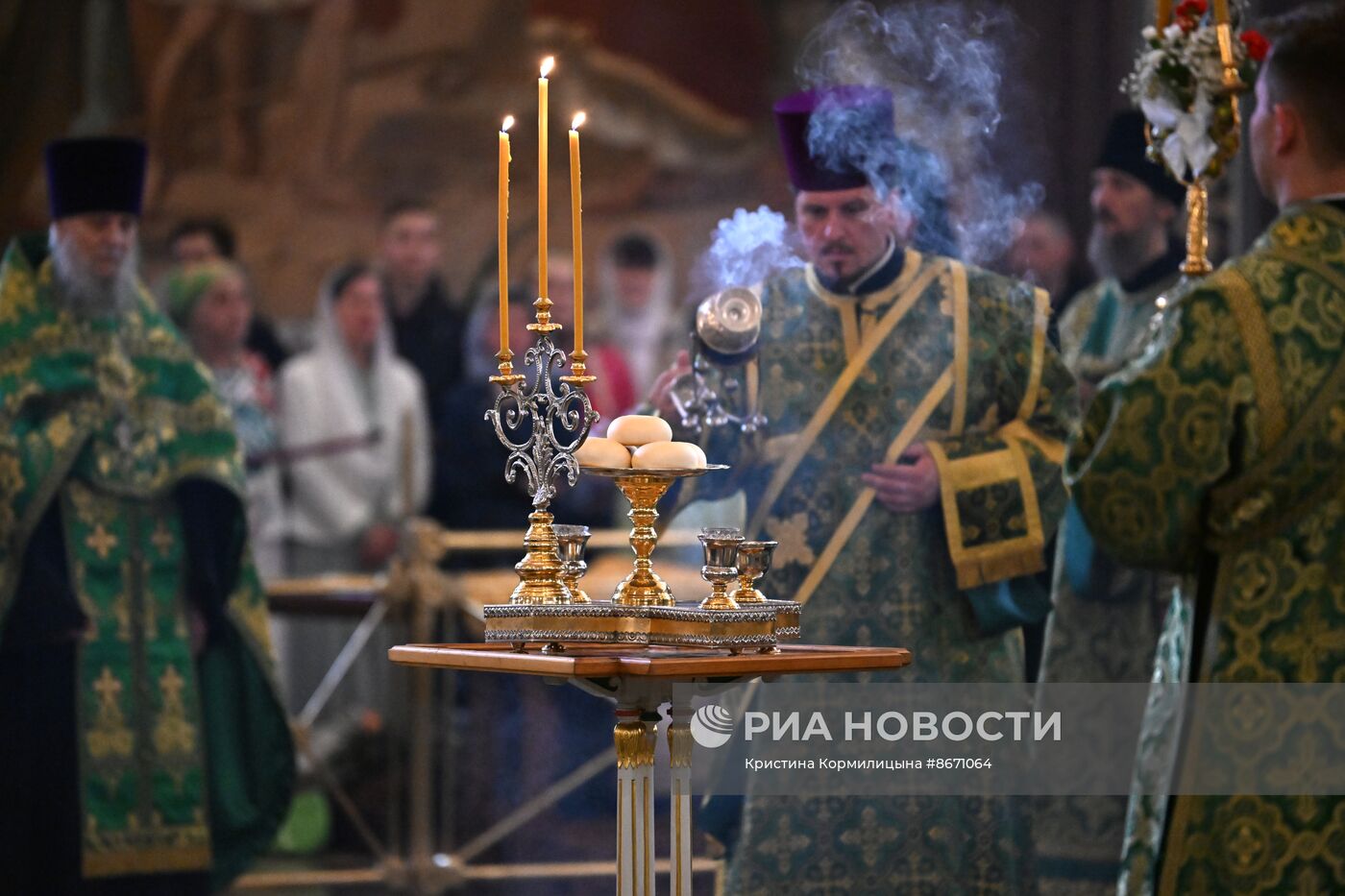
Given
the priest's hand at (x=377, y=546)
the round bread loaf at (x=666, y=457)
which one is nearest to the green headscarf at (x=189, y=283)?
the priest's hand at (x=377, y=546)

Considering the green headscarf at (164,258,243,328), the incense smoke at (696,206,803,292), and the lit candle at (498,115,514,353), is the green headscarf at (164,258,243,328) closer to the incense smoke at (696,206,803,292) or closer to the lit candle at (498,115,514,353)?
the incense smoke at (696,206,803,292)

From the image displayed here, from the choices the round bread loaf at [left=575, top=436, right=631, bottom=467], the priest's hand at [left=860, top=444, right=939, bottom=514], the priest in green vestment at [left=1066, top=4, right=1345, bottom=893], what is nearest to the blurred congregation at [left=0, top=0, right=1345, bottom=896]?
the priest's hand at [left=860, top=444, right=939, bottom=514]

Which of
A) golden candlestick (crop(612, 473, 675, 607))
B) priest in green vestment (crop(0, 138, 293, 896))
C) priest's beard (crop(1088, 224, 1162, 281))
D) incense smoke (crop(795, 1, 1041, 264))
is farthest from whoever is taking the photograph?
priest's beard (crop(1088, 224, 1162, 281))

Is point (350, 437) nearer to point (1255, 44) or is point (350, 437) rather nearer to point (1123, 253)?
point (1123, 253)

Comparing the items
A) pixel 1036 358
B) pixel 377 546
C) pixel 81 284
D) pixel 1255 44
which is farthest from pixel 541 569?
pixel 377 546

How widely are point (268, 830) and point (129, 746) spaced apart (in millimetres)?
489

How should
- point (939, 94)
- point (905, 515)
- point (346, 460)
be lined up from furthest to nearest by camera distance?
point (346, 460) < point (939, 94) < point (905, 515)

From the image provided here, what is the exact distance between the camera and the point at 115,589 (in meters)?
5.55

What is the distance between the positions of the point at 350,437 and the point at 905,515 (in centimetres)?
569

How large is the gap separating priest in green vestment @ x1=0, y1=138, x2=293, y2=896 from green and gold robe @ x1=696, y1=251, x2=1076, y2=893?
1.97m

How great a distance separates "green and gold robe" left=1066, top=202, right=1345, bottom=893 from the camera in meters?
3.31

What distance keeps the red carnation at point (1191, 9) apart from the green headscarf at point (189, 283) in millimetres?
6308

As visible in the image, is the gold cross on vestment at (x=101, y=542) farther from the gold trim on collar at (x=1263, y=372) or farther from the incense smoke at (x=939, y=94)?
the gold trim on collar at (x=1263, y=372)

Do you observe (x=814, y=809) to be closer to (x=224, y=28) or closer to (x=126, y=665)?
(x=126, y=665)
